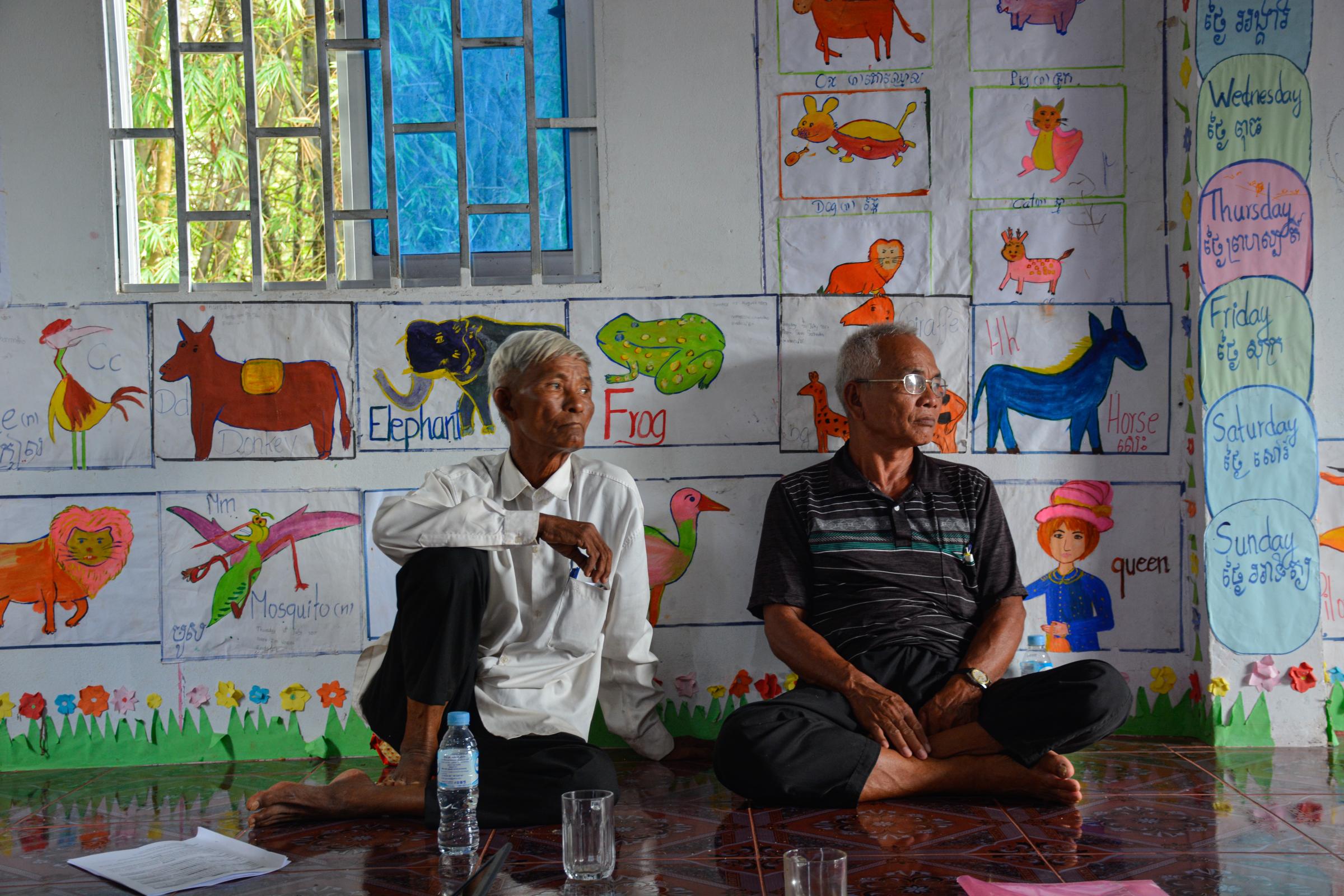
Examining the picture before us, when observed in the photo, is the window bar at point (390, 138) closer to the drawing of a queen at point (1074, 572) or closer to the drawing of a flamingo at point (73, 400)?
the drawing of a flamingo at point (73, 400)

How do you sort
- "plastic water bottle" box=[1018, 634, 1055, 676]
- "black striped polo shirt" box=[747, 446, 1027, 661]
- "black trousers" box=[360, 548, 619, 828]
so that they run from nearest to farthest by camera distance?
"black trousers" box=[360, 548, 619, 828] → "black striped polo shirt" box=[747, 446, 1027, 661] → "plastic water bottle" box=[1018, 634, 1055, 676]

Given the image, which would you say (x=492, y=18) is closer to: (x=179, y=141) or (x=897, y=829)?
(x=179, y=141)

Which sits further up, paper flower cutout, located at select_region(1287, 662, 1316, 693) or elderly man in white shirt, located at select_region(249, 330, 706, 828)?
elderly man in white shirt, located at select_region(249, 330, 706, 828)

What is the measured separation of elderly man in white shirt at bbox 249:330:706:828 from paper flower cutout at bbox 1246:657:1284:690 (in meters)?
1.79

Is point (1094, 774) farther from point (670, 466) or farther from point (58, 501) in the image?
point (58, 501)

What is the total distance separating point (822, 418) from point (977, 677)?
998 millimetres

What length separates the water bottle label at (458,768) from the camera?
231 centimetres

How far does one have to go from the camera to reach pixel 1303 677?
3178mm

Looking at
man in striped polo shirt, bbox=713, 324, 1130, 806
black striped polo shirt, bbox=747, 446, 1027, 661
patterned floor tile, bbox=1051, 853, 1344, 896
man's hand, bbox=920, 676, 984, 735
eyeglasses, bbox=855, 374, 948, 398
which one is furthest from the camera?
eyeglasses, bbox=855, 374, 948, 398

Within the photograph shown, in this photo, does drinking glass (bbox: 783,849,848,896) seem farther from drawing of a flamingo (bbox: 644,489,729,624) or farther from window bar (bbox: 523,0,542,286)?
window bar (bbox: 523,0,542,286)

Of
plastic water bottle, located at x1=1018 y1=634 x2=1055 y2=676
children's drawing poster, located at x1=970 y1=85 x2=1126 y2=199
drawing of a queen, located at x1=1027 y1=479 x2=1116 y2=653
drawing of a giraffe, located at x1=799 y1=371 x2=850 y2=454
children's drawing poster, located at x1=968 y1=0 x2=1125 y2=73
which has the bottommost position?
plastic water bottle, located at x1=1018 y1=634 x2=1055 y2=676

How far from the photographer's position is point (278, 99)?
11.4 ft

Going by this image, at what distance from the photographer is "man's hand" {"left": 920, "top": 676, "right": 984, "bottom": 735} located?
2672 millimetres

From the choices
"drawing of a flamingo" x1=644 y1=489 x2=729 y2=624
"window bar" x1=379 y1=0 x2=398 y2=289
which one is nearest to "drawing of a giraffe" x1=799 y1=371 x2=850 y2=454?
"drawing of a flamingo" x1=644 y1=489 x2=729 y2=624
